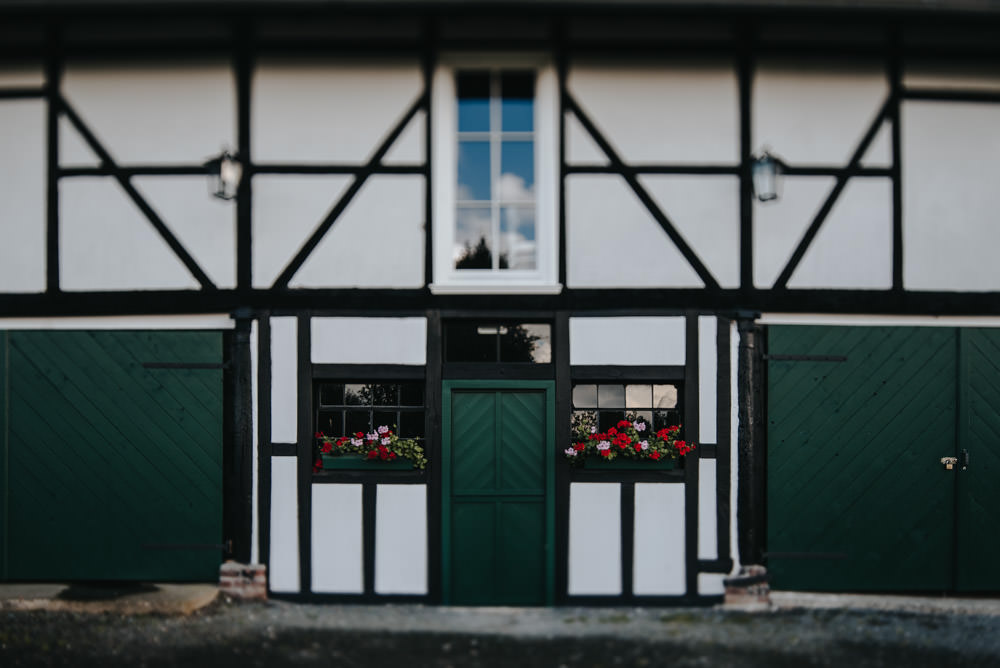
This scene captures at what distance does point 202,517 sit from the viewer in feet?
18.4

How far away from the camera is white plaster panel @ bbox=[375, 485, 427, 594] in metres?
5.51

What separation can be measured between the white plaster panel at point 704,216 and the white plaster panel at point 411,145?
192 cm

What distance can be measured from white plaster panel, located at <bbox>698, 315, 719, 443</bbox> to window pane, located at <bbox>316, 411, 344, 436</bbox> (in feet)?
10.2

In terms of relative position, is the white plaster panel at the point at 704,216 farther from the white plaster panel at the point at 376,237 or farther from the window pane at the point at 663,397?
the white plaster panel at the point at 376,237

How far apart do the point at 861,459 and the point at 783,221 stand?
216 cm

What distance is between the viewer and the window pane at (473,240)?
226 inches

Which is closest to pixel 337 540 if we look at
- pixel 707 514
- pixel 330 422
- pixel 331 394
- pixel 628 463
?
pixel 330 422

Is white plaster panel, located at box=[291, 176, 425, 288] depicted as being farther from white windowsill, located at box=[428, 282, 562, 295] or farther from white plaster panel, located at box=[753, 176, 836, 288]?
white plaster panel, located at box=[753, 176, 836, 288]

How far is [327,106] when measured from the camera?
223 inches

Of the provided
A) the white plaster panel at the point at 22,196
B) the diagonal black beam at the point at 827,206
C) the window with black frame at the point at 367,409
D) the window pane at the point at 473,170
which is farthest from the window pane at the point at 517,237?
the white plaster panel at the point at 22,196

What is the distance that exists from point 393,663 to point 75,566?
318cm

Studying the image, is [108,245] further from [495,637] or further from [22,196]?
[495,637]

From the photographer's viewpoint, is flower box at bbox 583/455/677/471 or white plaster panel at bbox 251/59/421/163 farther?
white plaster panel at bbox 251/59/421/163

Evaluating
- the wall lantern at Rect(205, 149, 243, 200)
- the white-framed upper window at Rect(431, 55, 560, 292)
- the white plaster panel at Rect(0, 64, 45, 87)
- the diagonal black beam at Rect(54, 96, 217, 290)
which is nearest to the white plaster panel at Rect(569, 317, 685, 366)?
the white-framed upper window at Rect(431, 55, 560, 292)
